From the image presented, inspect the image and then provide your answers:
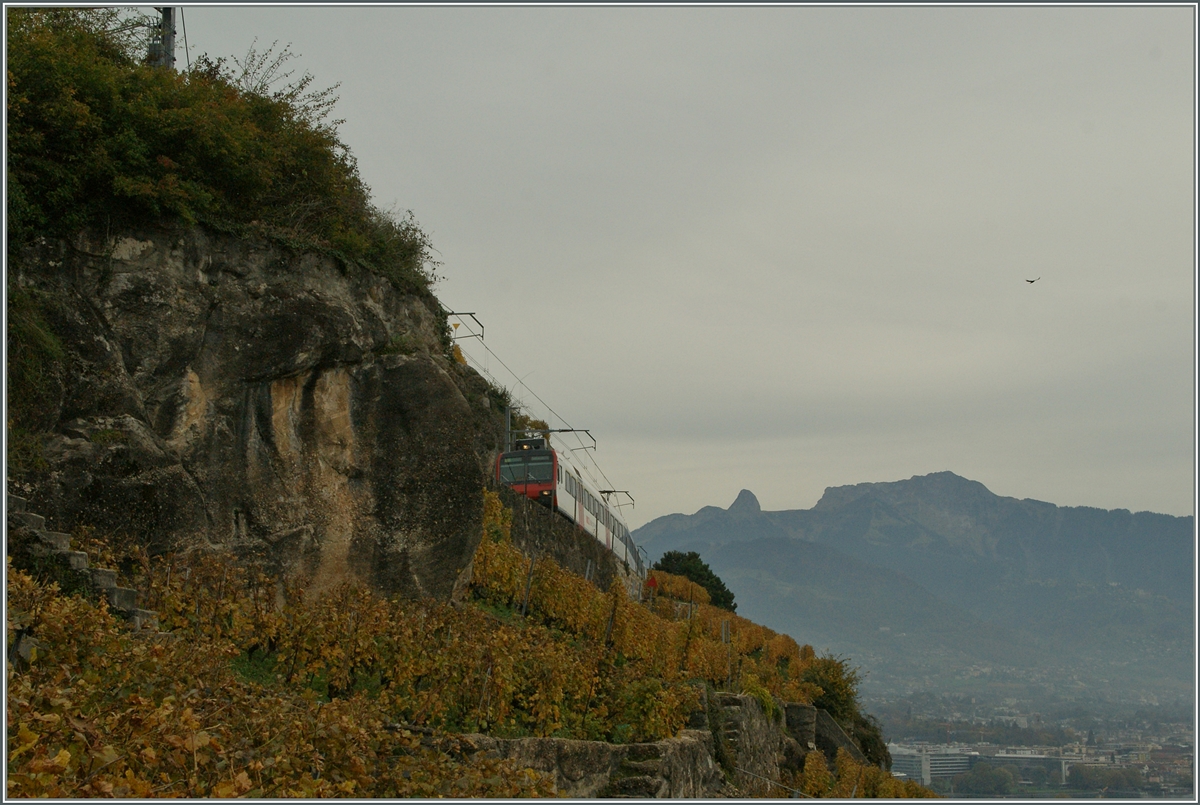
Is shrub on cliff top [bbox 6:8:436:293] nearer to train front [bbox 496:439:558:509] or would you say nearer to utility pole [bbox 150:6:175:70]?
utility pole [bbox 150:6:175:70]

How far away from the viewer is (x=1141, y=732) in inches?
3425

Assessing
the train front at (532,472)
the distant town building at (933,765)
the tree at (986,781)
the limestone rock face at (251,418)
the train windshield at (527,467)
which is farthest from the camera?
the distant town building at (933,765)

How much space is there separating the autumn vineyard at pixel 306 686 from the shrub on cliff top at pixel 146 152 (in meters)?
4.52

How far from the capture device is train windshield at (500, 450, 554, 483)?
27078 mm

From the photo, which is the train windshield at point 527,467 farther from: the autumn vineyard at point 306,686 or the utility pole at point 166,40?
the utility pole at point 166,40

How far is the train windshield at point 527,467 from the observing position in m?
27.1

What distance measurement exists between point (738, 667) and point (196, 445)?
1908 cm

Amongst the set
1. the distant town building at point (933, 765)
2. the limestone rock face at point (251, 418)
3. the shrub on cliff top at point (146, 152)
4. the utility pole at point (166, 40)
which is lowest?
the distant town building at point (933, 765)

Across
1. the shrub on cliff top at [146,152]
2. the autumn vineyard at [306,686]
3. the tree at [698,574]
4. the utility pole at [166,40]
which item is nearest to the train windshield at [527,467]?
the autumn vineyard at [306,686]

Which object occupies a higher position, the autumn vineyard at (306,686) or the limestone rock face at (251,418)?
the limestone rock face at (251,418)

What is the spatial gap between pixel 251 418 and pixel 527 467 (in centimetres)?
1471

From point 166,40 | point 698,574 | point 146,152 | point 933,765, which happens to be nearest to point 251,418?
point 146,152

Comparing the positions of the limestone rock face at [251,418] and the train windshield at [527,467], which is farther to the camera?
the train windshield at [527,467]

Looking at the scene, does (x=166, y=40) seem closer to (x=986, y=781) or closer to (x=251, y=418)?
(x=251, y=418)
